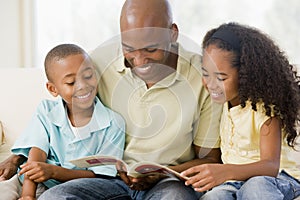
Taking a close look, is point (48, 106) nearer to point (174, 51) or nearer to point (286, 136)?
point (174, 51)

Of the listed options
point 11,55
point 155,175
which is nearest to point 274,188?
point 155,175

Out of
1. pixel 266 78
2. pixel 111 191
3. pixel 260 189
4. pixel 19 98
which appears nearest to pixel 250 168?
pixel 260 189

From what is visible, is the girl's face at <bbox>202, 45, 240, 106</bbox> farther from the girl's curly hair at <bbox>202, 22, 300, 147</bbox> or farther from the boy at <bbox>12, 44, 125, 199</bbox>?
the boy at <bbox>12, 44, 125, 199</bbox>

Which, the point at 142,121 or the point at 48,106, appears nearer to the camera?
the point at 142,121

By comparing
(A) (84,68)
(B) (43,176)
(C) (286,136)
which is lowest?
(B) (43,176)

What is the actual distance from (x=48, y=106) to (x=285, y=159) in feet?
2.56

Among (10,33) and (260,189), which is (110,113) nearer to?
(260,189)

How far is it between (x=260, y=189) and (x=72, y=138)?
621 millimetres

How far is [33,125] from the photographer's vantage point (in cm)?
174

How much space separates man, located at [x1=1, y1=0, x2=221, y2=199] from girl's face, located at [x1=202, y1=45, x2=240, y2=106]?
0.25 ft

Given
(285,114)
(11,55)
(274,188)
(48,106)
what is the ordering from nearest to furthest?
(274,188)
(285,114)
(48,106)
(11,55)

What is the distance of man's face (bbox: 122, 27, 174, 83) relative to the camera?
60.8 inches

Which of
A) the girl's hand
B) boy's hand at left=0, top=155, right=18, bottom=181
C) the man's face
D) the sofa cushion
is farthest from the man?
the sofa cushion

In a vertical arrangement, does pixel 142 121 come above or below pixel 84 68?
below
